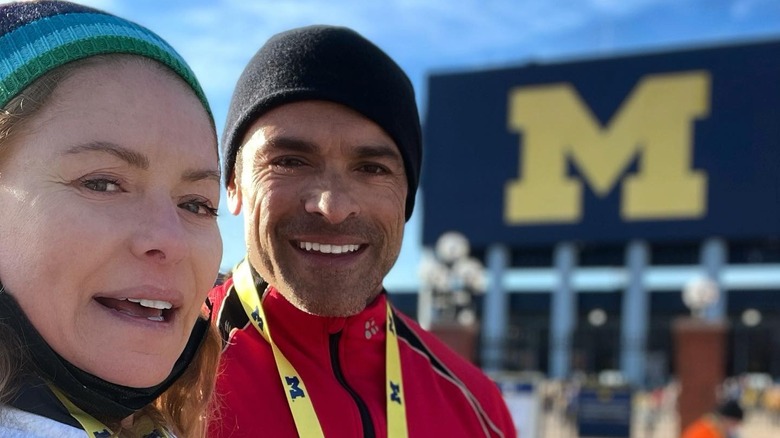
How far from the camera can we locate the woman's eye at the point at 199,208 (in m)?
1.27

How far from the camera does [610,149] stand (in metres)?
27.5

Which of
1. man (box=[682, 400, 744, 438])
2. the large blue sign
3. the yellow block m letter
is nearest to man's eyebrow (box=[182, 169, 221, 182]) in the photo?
man (box=[682, 400, 744, 438])

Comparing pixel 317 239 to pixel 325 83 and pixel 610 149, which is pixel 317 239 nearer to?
pixel 325 83

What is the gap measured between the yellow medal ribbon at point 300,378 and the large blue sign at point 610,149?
25.4 meters

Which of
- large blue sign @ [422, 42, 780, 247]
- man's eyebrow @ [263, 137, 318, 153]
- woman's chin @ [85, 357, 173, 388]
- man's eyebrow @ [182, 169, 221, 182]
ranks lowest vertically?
woman's chin @ [85, 357, 173, 388]

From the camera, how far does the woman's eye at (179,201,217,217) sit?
1.27 meters

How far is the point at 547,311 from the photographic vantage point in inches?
1321

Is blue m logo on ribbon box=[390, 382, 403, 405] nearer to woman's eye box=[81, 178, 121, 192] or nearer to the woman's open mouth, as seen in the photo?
the woman's open mouth

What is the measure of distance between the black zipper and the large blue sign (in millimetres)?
25506

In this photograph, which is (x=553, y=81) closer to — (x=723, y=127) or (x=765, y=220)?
(x=723, y=127)

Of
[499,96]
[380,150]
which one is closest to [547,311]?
[499,96]

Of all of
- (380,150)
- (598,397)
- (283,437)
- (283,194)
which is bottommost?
(598,397)

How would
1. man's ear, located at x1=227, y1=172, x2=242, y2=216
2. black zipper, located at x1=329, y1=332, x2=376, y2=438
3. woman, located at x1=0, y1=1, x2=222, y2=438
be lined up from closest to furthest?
woman, located at x1=0, y1=1, x2=222, y2=438
black zipper, located at x1=329, y1=332, x2=376, y2=438
man's ear, located at x1=227, y1=172, x2=242, y2=216

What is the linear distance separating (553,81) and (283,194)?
92.4 ft
